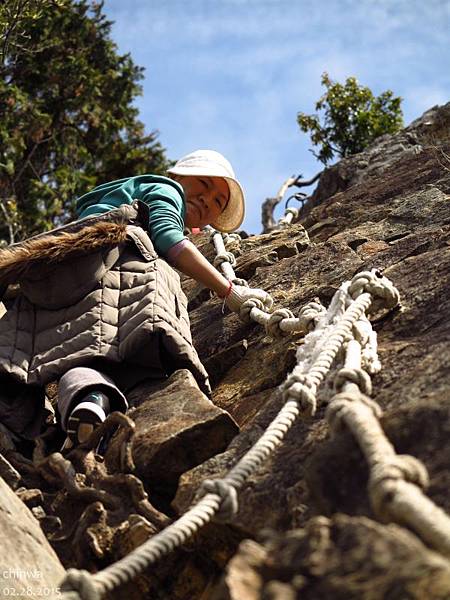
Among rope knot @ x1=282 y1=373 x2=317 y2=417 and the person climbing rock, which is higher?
the person climbing rock

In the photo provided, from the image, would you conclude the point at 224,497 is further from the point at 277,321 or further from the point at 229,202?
the point at 229,202

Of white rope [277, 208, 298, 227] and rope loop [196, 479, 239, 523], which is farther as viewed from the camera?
white rope [277, 208, 298, 227]

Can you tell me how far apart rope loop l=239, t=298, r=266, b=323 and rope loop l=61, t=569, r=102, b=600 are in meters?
2.35

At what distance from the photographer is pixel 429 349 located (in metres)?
2.55

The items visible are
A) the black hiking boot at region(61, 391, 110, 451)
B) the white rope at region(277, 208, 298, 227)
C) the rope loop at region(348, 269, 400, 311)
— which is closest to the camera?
the black hiking boot at region(61, 391, 110, 451)

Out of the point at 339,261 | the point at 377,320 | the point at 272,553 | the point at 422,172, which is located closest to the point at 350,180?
the point at 422,172

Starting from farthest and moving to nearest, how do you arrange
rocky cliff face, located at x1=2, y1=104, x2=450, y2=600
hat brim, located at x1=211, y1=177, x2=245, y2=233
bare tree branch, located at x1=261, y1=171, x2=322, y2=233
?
bare tree branch, located at x1=261, y1=171, x2=322, y2=233 → hat brim, located at x1=211, y1=177, x2=245, y2=233 → rocky cliff face, located at x1=2, y1=104, x2=450, y2=600

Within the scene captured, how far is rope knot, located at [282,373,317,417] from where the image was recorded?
2.31 meters

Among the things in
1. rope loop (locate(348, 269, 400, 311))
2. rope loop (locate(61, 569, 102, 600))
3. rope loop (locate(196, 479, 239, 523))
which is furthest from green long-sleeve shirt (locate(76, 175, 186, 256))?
rope loop (locate(61, 569, 102, 600))

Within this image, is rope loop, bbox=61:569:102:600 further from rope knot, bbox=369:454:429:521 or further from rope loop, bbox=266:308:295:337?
rope loop, bbox=266:308:295:337

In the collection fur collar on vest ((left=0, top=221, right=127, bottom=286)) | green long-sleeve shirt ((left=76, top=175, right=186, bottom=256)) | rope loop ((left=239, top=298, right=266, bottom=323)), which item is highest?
green long-sleeve shirt ((left=76, top=175, right=186, bottom=256))

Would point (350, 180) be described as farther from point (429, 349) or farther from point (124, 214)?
point (429, 349)

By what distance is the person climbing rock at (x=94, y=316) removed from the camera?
3.11m

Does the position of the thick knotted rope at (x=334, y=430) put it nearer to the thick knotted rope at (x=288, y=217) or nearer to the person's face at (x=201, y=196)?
the person's face at (x=201, y=196)
